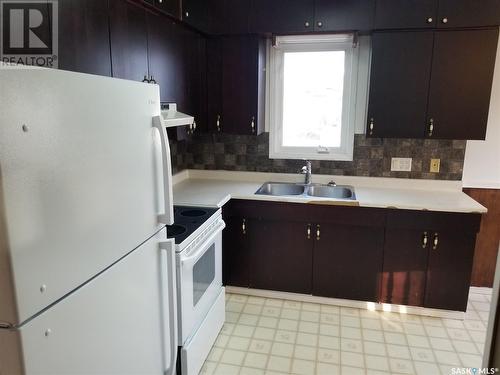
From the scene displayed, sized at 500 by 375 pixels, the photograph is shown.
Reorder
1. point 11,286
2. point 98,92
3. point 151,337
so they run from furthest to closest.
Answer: point 151,337 < point 98,92 < point 11,286

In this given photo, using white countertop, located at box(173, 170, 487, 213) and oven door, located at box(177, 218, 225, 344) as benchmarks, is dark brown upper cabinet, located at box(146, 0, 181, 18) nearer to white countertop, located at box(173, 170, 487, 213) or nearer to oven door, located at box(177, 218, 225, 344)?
white countertop, located at box(173, 170, 487, 213)

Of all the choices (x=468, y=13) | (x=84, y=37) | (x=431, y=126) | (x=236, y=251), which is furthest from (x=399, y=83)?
(x=84, y=37)

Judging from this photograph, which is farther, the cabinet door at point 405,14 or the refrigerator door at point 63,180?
the cabinet door at point 405,14

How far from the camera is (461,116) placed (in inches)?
106

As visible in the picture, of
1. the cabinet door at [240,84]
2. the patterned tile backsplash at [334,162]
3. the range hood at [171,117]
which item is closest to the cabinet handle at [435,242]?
the patterned tile backsplash at [334,162]

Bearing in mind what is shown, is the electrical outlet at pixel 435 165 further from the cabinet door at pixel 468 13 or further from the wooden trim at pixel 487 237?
the cabinet door at pixel 468 13

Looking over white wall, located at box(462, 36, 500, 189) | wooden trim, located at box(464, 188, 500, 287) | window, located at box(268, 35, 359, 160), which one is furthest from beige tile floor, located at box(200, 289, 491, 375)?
window, located at box(268, 35, 359, 160)

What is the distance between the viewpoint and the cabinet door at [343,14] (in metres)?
2.69

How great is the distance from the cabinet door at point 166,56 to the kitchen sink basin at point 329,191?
4.18 ft

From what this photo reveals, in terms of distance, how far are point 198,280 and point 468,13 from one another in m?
2.48

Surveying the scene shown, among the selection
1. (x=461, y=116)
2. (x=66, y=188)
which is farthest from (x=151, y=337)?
(x=461, y=116)

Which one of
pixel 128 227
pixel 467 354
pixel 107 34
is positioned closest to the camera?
pixel 128 227

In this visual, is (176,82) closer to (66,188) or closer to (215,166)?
(215,166)

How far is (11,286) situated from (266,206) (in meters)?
2.14
